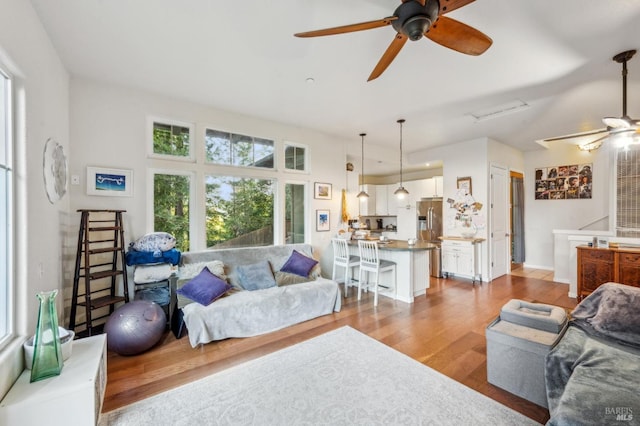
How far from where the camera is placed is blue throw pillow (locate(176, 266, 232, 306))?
117 inches

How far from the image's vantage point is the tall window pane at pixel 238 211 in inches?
155

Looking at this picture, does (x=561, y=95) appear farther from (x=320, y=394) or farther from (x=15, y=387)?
(x=15, y=387)

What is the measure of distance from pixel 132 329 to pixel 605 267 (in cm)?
598

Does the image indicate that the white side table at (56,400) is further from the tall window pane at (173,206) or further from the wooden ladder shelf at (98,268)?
the tall window pane at (173,206)

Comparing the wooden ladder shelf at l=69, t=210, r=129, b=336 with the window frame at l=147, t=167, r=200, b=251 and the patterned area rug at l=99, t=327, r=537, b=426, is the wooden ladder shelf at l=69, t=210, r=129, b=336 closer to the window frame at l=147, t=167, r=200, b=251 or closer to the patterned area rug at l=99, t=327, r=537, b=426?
the window frame at l=147, t=167, r=200, b=251

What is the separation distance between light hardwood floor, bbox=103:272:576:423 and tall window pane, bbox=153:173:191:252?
1.33 m

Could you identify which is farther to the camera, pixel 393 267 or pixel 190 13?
pixel 393 267

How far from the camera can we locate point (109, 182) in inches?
123

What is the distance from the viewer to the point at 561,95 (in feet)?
11.4

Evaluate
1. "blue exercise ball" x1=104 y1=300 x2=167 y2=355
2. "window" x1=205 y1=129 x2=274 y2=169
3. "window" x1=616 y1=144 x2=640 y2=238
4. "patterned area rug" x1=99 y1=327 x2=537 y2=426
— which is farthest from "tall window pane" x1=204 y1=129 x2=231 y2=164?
"window" x1=616 y1=144 x2=640 y2=238

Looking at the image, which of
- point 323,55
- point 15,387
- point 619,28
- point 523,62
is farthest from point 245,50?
point 619,28

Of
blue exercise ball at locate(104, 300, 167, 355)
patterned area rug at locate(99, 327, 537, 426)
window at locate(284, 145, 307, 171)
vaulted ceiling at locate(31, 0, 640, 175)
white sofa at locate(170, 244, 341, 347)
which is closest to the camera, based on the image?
patterned area rug at locate(99, 327, 537, 426)

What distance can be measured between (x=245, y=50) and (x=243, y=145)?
6.08 feet

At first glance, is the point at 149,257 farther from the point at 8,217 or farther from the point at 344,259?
the point at 344,259
